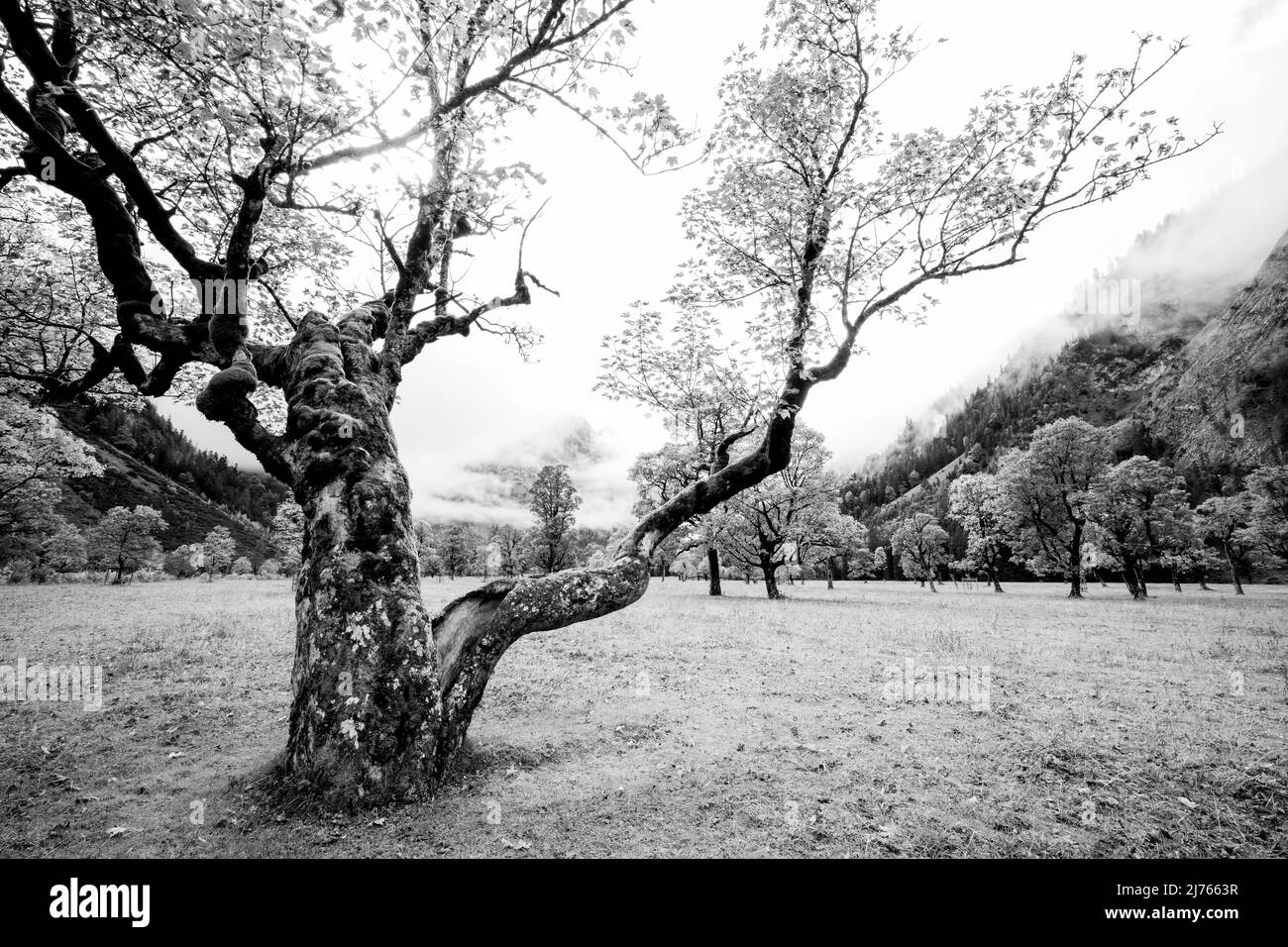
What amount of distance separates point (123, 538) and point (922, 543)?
328ft

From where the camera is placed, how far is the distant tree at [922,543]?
75.3 m

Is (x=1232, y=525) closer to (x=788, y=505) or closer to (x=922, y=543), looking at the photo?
(x=922, y=543)

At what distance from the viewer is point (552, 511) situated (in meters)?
54.4

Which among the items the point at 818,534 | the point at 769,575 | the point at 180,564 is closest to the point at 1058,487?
the point at 818,534

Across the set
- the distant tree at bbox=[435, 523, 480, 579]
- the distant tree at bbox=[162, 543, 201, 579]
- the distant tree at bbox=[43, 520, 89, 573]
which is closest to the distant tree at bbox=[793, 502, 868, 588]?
the distant tree at bbox=[435, 523, 480, 579]

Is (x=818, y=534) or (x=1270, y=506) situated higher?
(x=1270, y=506)

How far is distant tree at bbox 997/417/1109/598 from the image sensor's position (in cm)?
4450

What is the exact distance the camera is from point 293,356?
8.32 metres

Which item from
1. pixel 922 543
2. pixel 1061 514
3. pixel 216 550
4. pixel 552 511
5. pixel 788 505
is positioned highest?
pixel 552 511

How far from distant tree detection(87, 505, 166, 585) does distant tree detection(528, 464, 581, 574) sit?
4099cm

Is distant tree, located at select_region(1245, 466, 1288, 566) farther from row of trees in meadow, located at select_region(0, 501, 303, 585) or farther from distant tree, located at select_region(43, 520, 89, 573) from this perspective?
distant tree, located at select_region(43, 520, 89, 573)
